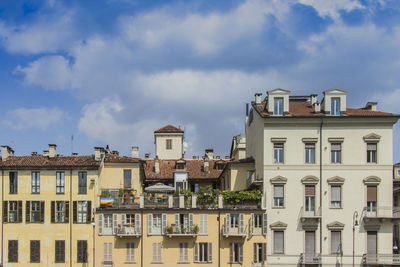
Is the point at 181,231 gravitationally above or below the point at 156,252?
above

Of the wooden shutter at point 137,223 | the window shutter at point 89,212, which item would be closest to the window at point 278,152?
the wooden shutter at point 137,223

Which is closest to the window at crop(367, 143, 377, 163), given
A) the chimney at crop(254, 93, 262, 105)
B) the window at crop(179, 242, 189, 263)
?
the chimney at crop(254, 93, 262, 105)

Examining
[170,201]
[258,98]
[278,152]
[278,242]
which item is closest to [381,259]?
[278,242]

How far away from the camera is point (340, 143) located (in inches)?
2029

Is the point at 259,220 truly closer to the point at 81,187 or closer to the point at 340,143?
the point at 340,143

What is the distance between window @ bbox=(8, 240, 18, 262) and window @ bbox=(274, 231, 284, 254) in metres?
24.3

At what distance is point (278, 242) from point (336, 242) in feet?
17.4

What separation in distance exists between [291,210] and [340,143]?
25.3 ft

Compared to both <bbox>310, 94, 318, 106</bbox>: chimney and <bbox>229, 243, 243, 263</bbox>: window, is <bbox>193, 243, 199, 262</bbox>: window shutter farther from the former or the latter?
<bbox>310, 94, 318, 106</bbox>: chimney

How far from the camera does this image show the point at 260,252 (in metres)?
50.8

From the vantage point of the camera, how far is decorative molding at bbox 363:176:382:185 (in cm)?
5088

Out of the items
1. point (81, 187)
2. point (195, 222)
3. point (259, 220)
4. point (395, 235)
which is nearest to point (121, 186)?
point (81, 187)

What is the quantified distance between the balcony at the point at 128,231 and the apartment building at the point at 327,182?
1211cm

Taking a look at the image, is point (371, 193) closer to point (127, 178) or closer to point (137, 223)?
point (137, 223)
